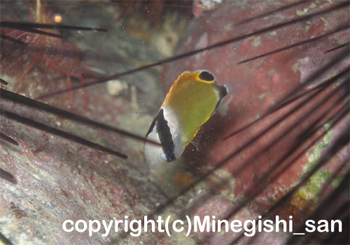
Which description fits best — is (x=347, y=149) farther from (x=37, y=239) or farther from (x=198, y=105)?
(x=37, y=239)

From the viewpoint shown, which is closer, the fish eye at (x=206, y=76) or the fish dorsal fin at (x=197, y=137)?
the fish eye at (x=206, y=76)

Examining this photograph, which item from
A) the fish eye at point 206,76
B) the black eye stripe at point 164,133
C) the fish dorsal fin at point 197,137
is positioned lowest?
the black eye stripe at point 164,133

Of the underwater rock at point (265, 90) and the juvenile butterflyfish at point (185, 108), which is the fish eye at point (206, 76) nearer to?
the juvenile butterflyfish at point (185, 108)

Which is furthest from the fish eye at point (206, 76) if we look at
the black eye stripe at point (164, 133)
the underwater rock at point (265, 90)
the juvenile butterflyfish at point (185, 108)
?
the black eye stripe at point (164, 133)

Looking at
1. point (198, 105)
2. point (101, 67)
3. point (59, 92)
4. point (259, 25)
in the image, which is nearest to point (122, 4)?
point (101, 67)

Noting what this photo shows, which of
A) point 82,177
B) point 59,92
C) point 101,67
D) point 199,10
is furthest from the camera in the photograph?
point 199,10

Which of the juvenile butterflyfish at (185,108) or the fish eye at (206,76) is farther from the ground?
the fish eye at (206,76)

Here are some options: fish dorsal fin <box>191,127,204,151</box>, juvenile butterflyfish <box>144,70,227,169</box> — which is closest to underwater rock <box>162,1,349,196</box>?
fish dorsal fin <box>191,127,204,151</box>

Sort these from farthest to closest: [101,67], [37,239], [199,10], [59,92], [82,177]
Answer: [199,10] → [101,67] → [59,92] → [37,239] → [82,177]
